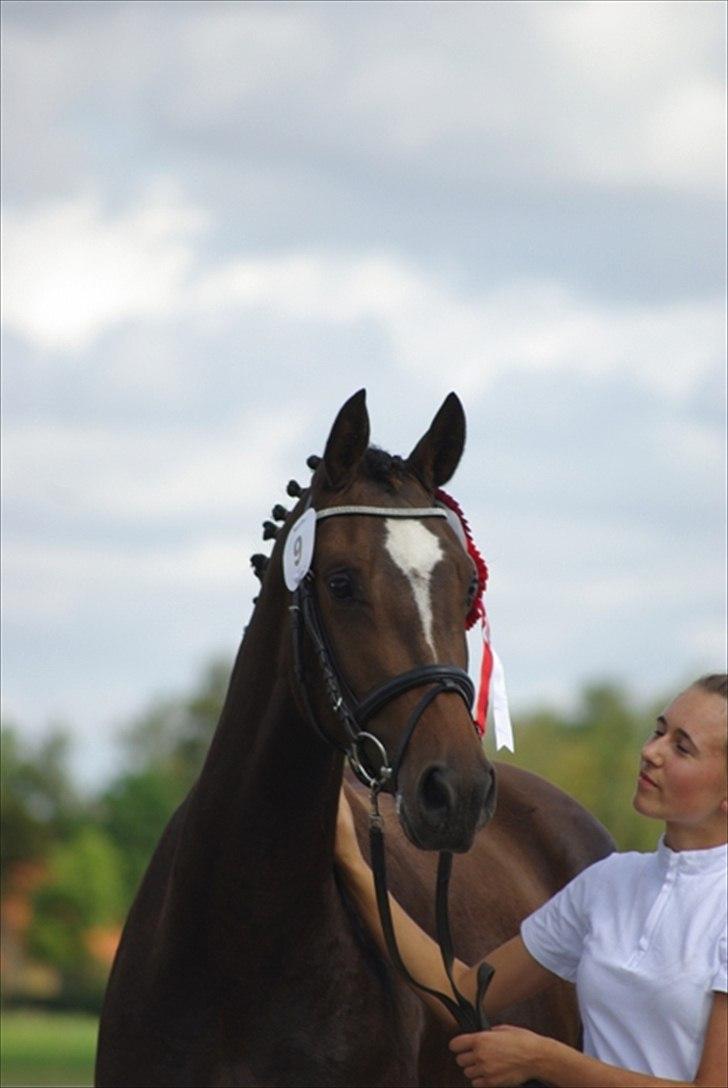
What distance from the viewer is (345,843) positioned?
512 centimetres

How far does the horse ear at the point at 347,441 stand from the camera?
4.82 metres

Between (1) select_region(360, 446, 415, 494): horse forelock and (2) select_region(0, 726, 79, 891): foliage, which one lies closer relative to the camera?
(1) select_region(360, 446, 415, 494): horse forelock

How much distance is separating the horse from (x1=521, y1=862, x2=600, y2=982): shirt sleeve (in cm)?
38

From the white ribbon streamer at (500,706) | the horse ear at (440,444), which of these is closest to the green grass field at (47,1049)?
the white ribbon streamer at (500,706)

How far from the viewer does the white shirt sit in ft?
13.1

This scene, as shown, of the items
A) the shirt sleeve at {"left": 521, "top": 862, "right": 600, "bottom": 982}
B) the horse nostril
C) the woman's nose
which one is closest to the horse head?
the horse nostril

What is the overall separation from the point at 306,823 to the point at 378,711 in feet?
1.72

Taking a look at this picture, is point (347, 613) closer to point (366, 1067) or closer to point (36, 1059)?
point (366, 1067)

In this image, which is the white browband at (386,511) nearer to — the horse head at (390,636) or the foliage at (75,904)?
the horse head at (390,636)

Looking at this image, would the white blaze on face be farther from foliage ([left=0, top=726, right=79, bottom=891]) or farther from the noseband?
foliage ([left=0, top=726, right=79, bottom=891])

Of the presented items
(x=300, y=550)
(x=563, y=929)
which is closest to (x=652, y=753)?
(x=563, y=929)

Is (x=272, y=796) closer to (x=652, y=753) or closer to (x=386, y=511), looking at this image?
(x=386, y=511)

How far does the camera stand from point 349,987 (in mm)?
4922

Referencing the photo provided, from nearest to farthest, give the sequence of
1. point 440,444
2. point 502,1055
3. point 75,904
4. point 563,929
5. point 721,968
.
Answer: point 721,968 < point 502,1055 < point 563,929 < point 440,444 < point 75,904
